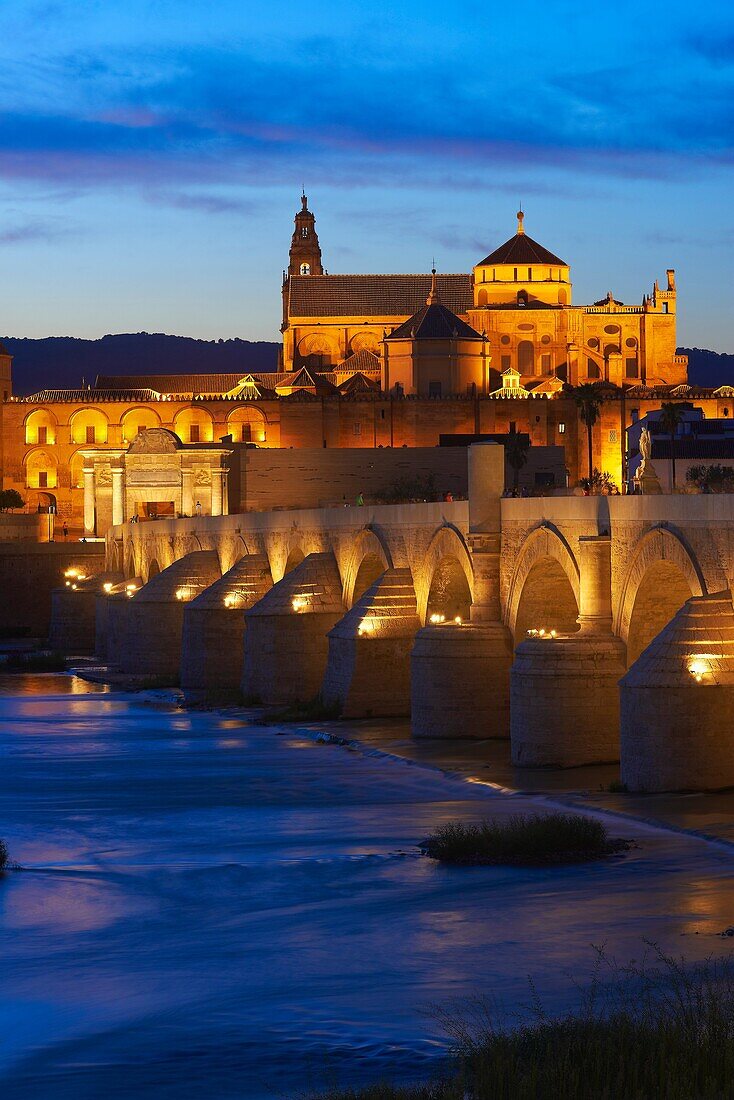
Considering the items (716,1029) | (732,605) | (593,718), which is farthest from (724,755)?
(716,1029)

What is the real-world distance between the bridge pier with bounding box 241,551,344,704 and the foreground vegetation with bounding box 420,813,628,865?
56.5 ft

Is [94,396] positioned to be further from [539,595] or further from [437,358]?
[539,595]

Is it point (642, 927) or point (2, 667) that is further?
point (2, 667)

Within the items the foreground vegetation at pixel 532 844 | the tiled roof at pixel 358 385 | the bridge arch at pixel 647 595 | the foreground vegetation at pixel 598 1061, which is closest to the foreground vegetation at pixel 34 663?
the bridge arch at pixel 647 595

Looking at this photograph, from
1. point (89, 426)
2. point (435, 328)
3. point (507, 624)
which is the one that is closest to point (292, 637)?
point (507, 624)

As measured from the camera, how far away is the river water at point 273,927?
12.8m

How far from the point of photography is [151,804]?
24.6 metres

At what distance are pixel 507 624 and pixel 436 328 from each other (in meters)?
66.3

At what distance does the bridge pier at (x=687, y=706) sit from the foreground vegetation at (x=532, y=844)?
239 cm

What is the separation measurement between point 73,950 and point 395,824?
6288 mm

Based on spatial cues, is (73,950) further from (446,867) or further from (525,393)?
(525,393)

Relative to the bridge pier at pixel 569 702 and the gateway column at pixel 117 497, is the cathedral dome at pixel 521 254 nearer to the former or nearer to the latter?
the gateway column at pixel 117 497

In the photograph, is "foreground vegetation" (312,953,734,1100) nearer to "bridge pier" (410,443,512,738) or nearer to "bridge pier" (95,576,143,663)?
"bridge pier" (410,443,512,738)

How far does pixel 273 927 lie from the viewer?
1653 cm
